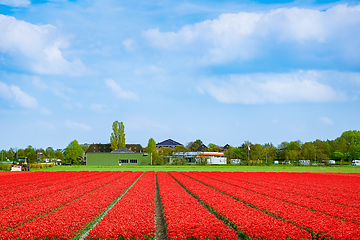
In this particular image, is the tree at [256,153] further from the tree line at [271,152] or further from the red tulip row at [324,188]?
the red tulip row at [324,188]

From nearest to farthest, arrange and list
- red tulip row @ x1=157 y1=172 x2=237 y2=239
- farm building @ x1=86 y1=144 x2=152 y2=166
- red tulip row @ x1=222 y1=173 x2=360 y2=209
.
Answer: red tulip row @ x1=157 y1=172 x2=237 y2=239 < red tulip row @ x1=222 y1=173 x2=360 y2=209 < farm building @ x1=86 y1=144 x2=152 y2=166

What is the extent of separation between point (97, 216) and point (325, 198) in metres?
A: 14.1

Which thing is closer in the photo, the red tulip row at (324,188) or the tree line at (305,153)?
the red tulip row at (324,188)

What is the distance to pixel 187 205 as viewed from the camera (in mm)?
14898

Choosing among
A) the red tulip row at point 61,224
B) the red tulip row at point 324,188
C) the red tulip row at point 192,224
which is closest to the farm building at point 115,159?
the red tulip row at point 324,188

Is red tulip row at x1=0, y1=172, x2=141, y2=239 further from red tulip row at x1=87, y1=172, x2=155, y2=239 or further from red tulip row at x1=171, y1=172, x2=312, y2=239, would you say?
red tulip row at x1=171, y1=172, x2=312, y2=239

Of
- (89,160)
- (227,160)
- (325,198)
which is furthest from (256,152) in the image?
(325,198)

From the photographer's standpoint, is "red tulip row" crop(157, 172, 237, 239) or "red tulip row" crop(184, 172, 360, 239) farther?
"red tulip row" crop(184, 172, 360, 239)

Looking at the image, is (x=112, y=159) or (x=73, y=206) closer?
(x=73, y=206)

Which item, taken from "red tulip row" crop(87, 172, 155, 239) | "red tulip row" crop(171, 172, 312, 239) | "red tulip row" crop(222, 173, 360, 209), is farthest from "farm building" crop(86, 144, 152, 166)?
"red tulip row" crop(171, 172, 312, 239)

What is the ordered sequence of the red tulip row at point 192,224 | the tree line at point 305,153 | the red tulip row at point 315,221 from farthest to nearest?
the tree line at point 305,153 → the red tulip row at point 315,221 → the red tulip row at point 192,224

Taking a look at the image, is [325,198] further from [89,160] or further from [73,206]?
[89,160]

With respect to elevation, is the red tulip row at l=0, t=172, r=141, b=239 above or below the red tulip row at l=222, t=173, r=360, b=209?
above

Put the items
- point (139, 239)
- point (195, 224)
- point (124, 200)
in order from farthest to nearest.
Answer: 1. point (124, 200)
2. point (195, 224)
3. point (139, 239)
